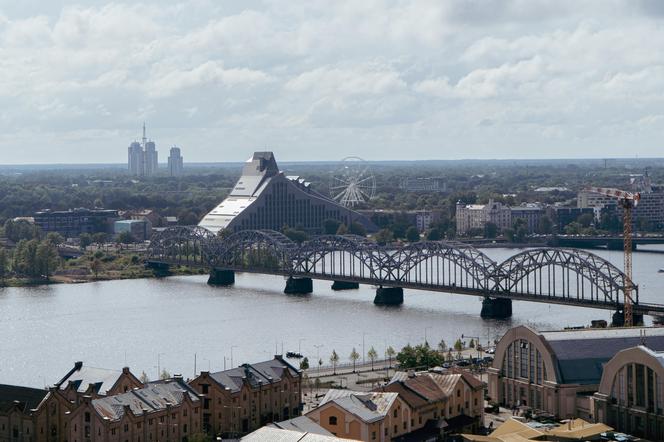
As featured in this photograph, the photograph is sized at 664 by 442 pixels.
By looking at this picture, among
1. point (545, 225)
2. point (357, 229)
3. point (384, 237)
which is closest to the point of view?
point (384, 237)

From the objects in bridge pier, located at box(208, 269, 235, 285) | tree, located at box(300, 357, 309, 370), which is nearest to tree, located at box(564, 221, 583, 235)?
bridge pier, located at box(208, 269, 235, 285)

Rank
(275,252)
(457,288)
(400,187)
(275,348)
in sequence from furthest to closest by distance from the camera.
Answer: (400,187) < (275,252) < (457,288) < (275,348)

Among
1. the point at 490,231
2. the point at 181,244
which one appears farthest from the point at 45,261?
the point at 490,231

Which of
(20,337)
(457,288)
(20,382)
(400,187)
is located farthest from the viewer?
(400,187)

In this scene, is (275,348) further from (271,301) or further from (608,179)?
(608,179)

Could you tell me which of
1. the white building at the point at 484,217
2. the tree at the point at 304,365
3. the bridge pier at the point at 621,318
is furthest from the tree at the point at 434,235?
the tree at the point at 304,365

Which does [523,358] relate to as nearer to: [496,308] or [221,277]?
[496,308]

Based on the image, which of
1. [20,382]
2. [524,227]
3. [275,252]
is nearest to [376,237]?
[524,227]
